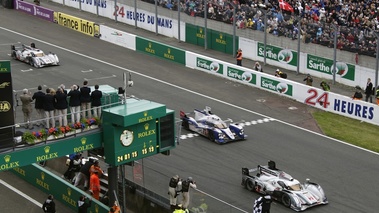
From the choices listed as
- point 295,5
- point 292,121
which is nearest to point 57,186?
point 292,121

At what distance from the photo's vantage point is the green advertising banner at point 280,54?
168 ft

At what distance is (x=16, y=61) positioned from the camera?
175ft

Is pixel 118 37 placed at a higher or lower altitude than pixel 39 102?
lower

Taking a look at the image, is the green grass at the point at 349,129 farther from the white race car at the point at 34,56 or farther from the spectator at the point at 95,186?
the white race car at the point at 34,56

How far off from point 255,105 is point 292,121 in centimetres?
320

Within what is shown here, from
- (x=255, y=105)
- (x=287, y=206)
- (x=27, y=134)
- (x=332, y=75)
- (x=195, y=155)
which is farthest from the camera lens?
(x=332, y=75)

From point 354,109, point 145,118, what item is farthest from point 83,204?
point 354,109

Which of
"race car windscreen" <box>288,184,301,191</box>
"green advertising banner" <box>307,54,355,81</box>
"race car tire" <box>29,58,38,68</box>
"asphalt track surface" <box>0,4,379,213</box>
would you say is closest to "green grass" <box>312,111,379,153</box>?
"asphalt track surface" <box>0,4,379,213</box>

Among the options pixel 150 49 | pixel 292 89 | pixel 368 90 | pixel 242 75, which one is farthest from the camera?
pixel 150 49

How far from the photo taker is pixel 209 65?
50.8 m

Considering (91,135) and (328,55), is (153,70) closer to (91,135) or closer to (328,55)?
(328,55)

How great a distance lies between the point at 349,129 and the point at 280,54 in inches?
467

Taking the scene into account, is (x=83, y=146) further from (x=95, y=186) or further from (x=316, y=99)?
(x=316, y=99)

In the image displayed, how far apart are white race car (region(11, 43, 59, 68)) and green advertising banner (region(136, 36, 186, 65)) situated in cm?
641
